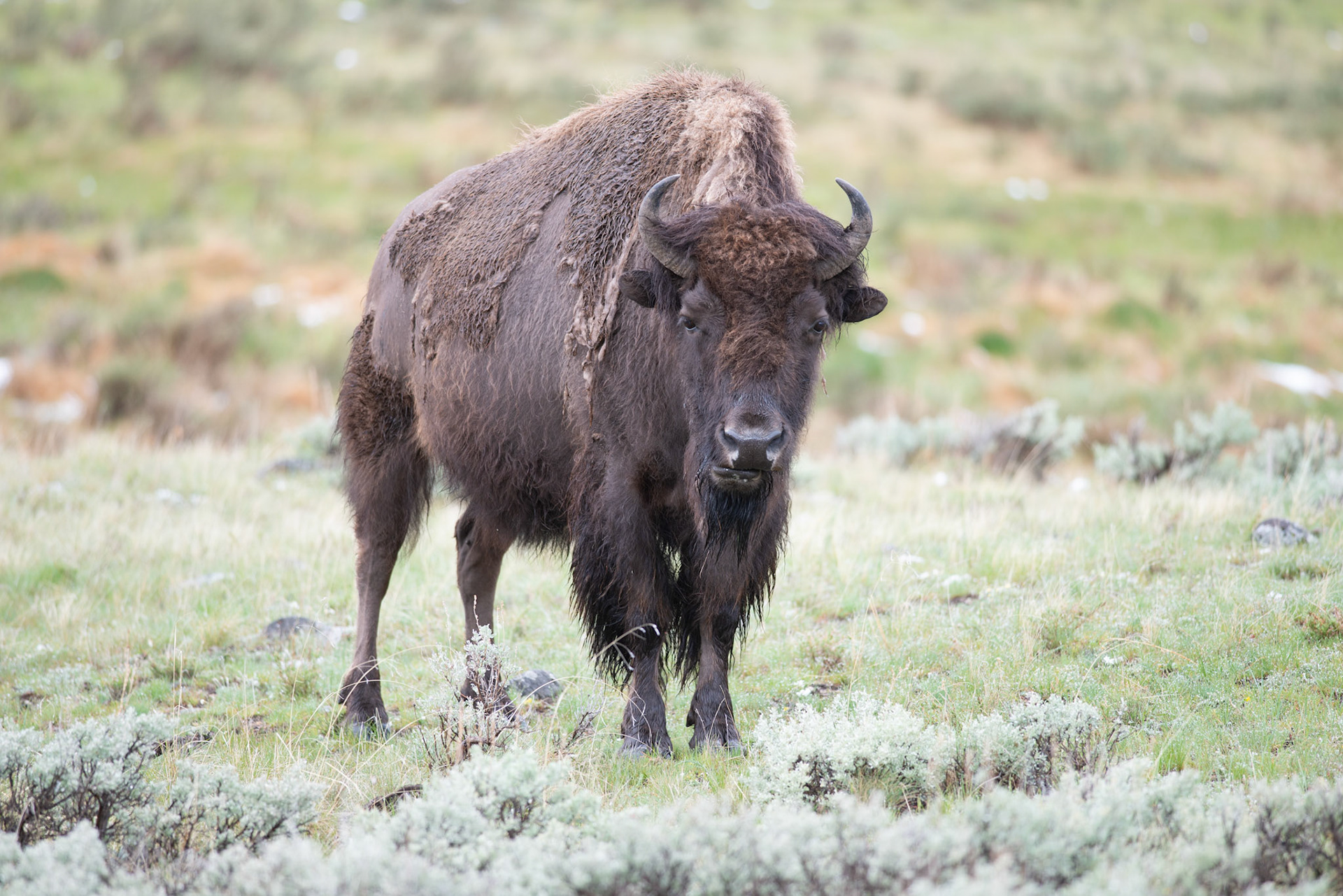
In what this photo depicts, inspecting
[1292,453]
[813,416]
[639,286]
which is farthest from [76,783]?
[1292,453]

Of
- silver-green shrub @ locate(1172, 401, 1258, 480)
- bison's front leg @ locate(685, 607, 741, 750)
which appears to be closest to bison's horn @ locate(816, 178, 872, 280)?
bison's front leg @ locate(685, 607, 741, 750)

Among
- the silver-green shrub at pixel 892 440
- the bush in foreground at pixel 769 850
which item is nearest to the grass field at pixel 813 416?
the bush in foreground at pixel 769 850

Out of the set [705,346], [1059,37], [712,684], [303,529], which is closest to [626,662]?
[712,684]

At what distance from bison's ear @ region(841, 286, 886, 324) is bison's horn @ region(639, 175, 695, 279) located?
2.34ft

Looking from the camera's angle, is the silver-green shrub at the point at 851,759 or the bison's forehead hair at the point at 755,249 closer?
the silver-green shrub at the point at 851,759

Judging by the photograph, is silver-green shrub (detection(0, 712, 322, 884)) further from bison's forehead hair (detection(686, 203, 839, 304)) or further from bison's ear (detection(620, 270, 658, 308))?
bison's forehead hair (detection(686, 203, 839, 304))

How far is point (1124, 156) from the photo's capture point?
1080 inches

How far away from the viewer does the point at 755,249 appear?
170 inches

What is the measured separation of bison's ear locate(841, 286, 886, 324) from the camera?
4668 mm

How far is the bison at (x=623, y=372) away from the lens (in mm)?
4383

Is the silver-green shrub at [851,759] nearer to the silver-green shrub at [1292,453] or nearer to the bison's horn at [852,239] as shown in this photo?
the bison's horn at [852,239]

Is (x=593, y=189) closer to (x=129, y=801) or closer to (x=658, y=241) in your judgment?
(x=658, y=241)

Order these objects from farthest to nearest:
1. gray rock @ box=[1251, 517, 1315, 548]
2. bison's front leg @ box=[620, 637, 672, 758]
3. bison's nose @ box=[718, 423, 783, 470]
A: gray rock @ box=[1251, 517, 1315, 548] → bison's front leg @ box=[620, 637, 672, 758] → bison's nose @ box=[718, 423, 783, 470]

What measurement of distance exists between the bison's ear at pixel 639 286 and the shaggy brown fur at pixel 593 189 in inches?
13.0
